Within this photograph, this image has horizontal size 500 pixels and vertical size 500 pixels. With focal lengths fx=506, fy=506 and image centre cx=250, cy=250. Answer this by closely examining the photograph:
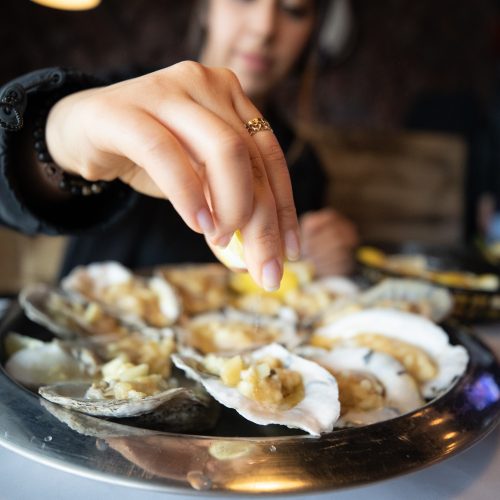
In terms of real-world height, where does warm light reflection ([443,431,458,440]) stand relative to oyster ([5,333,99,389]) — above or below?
above

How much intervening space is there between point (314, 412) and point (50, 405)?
24cm

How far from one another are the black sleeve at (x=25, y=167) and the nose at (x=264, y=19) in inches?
28.9

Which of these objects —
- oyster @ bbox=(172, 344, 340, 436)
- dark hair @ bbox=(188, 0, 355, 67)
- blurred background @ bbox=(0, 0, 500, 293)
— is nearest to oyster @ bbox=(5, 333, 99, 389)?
oyster @ bbox=(172, 344, 340, 436)

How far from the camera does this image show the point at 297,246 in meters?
0.50

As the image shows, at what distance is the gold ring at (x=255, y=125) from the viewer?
49 centimetres

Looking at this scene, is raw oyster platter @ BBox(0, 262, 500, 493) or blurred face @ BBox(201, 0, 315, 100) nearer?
raw oyster platter @ BBox(0, 262, 500, 493)

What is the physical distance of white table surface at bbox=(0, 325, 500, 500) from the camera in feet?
1.43

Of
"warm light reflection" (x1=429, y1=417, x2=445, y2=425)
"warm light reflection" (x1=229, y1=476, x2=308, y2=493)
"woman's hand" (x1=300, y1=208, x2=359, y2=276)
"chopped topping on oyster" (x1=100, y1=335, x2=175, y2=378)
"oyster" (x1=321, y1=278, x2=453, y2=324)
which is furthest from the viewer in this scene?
"woman's hand" (x1=300, y1=208, x2=359, y2=276)

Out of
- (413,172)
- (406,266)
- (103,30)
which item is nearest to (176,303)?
(406,266)

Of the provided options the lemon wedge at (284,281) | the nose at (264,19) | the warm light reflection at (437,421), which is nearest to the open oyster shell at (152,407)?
the warm light reflection at (437,421)

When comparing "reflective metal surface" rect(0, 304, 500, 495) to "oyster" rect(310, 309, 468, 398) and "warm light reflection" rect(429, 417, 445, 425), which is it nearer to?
"warm light reflection" rect(429, 417, 445, 425)

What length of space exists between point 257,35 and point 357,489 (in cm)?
116

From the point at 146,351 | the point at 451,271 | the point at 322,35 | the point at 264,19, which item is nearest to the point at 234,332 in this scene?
the point at 146,351

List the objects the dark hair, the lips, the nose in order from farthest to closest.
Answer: the dark hair → the lips → the nose
